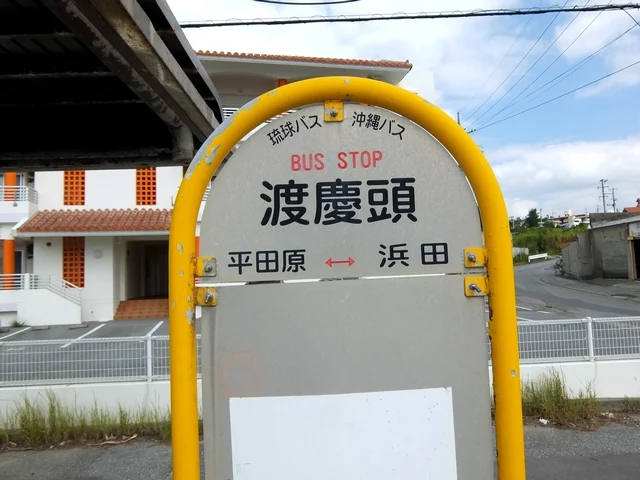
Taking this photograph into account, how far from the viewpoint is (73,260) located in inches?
631

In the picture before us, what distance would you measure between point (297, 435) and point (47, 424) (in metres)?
4.40

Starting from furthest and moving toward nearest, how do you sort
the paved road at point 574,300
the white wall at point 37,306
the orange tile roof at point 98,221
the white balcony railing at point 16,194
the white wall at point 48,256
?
the white balcony railing at point 16,194 < the white wall at point 48,256 < the paved road at point 574,300 < the orange tile roof at point 98,221 < the white wall at point 37,306

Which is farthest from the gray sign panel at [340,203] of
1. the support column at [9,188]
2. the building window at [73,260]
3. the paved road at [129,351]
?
the support column at [9,188]

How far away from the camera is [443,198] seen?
1640mm

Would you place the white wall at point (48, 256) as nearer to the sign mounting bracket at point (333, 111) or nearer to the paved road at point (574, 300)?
the paved road at point (574, 300)

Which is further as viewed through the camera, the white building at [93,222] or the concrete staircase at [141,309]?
the concrete staircase at [141,309]

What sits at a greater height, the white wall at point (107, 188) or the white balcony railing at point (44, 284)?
the white wall at point (107, 188)

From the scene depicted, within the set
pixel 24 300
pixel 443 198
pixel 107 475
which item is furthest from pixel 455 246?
pixel 24 300

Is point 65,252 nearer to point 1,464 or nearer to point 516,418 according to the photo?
point 1,464

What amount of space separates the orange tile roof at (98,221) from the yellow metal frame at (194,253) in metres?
14.3

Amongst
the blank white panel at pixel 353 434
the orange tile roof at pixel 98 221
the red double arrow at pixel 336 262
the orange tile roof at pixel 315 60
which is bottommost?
the blank white panel at pixel 353 434

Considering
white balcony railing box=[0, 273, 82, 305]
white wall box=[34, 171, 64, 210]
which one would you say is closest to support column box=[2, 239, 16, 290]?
white balcony railing box=[0, 273, 82, 305]

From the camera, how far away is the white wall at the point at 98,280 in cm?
1570

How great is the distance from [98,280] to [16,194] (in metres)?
4.03
